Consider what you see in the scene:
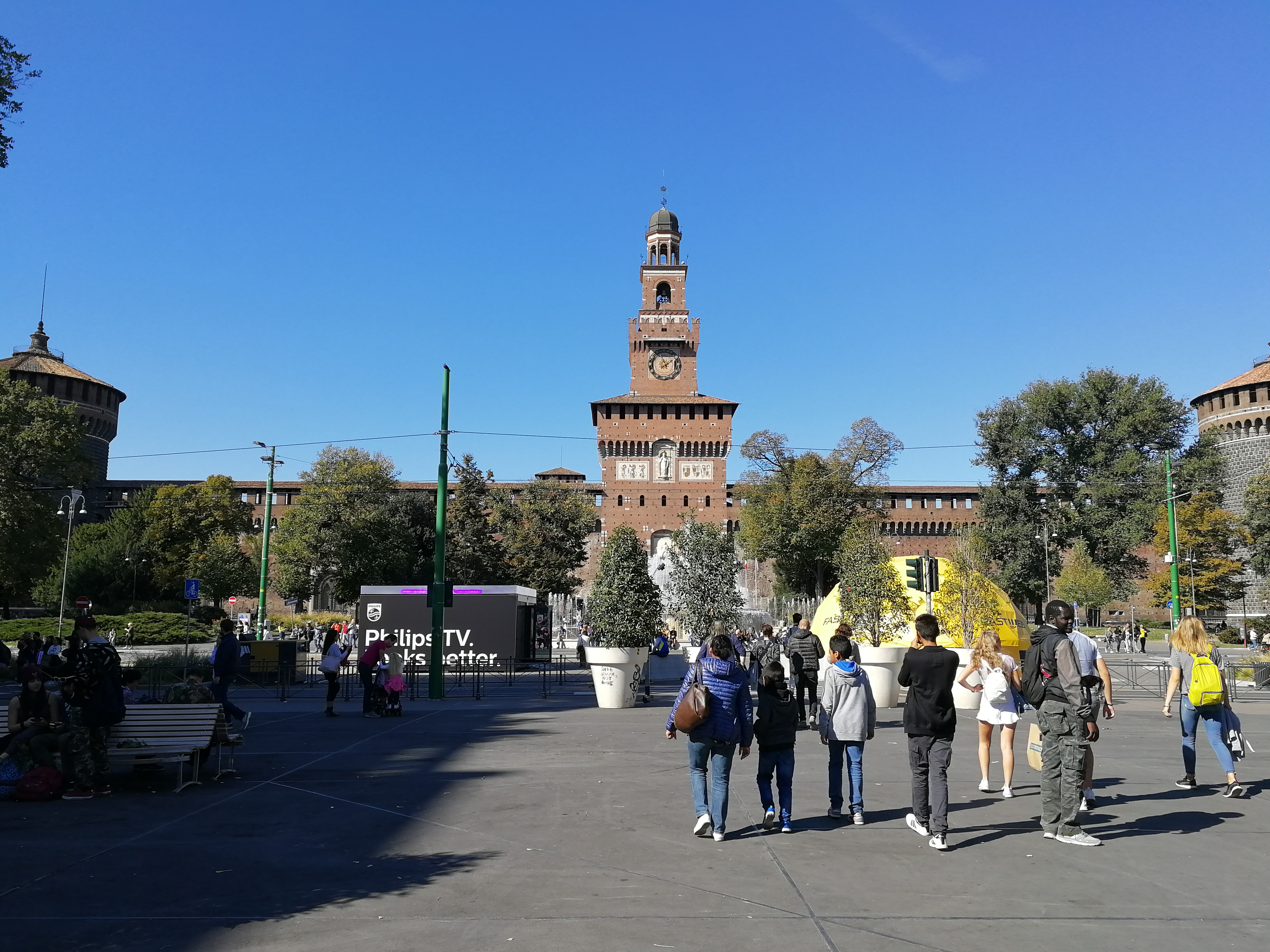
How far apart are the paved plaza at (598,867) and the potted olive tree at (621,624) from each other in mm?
7136

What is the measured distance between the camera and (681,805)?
→ 26.3 ft

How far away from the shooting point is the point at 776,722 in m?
7.06

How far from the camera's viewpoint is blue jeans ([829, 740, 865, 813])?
7312 mm

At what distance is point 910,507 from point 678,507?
19764mm

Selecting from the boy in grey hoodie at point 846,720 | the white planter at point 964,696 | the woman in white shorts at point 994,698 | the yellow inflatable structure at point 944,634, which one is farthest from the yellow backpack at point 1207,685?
the yellow inflatable structure at point 944,634

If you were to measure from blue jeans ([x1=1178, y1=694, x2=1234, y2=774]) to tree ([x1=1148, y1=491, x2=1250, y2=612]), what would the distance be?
4785 centimetres

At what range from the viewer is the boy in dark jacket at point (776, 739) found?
7.03 meters

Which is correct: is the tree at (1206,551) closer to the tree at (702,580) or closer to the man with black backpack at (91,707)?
the tree at (702,580)

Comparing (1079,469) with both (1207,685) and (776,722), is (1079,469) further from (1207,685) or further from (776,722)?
(776,722)

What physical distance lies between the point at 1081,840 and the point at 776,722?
2.16 metres

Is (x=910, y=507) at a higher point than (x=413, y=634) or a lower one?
higher

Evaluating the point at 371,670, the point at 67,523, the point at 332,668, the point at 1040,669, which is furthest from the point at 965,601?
the point at 67,523

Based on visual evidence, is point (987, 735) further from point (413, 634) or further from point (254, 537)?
point (254, 537)

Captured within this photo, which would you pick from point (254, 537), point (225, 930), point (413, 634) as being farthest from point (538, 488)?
point (225, 930)
